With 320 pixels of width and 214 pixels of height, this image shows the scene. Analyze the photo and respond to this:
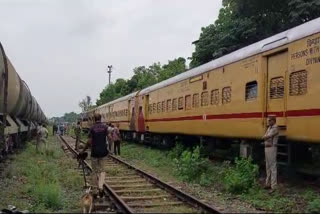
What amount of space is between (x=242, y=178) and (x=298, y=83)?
8.00ft

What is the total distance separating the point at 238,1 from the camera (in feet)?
89.4

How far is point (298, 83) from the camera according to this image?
1100cm

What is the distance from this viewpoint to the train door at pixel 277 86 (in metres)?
11.6

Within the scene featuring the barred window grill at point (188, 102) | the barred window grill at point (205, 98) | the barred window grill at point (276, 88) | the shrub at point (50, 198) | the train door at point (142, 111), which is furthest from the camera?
the train door at point (142, 111)

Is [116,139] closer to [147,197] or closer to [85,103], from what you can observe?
[147,197]

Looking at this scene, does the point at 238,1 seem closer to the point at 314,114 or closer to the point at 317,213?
the point at 314,114

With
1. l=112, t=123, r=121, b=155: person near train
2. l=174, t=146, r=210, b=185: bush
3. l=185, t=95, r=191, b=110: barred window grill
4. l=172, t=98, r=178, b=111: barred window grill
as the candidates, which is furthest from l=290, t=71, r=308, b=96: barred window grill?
l=112, t=123, r=121, b=155: person near train

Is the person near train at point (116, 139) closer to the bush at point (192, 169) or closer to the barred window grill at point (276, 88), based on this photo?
the bush at point (192, 169)

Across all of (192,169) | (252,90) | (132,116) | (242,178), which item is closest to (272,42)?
(252,90)

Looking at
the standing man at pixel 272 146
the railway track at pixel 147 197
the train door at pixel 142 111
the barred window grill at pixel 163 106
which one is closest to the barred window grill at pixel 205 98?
the railway track at pixel 147 197

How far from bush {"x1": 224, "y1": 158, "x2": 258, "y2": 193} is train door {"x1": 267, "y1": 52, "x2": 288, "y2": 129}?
1.23 m

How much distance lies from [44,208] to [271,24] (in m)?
19.7

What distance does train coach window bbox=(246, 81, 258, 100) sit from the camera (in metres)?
12.9

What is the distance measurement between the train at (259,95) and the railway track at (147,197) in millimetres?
2753
